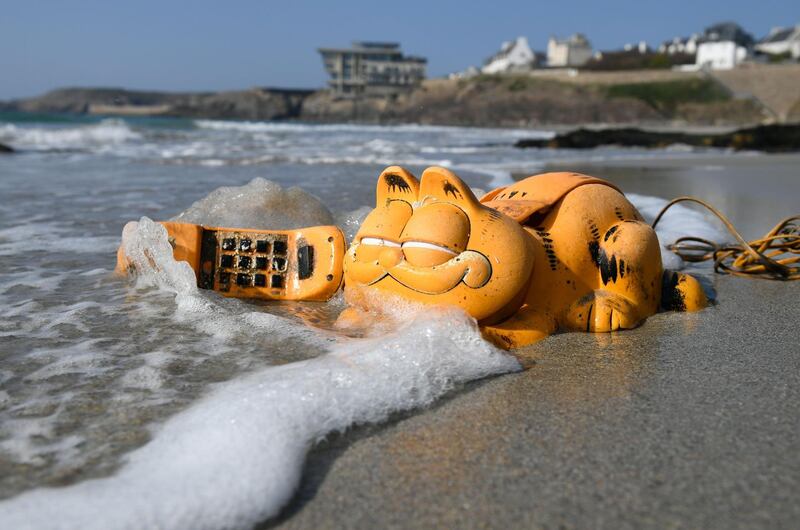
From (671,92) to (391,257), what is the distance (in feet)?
179

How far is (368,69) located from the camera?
8175 cm

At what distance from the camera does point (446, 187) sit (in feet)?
7.07

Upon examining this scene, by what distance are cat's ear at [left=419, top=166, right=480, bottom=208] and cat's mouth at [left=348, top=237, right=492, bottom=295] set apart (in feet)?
0.54

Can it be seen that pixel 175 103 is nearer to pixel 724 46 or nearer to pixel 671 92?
pixel 671 92

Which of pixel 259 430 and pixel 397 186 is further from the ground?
pixel 397 186

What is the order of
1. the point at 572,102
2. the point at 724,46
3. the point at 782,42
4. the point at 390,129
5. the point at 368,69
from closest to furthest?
the point at 390,129, the point at 572,102, the point at 724,46, the point at 782,42, the point at 368,69

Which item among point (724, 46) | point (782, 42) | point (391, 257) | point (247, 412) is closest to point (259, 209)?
point (391, 257)

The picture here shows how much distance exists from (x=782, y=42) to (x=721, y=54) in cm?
994

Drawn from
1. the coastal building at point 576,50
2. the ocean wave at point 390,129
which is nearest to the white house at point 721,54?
the coastal building at point 576,50

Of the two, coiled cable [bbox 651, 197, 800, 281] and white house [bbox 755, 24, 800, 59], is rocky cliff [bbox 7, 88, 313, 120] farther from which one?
coiled cable [bbox 651, 197, 800, 281]

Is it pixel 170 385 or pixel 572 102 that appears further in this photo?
pixel 572 102

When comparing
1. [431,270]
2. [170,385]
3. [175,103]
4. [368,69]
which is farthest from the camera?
[175,103]

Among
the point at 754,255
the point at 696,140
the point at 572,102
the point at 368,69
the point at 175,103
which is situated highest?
the point at 368,69

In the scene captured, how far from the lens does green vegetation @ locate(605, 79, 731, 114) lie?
4925 centimetres
